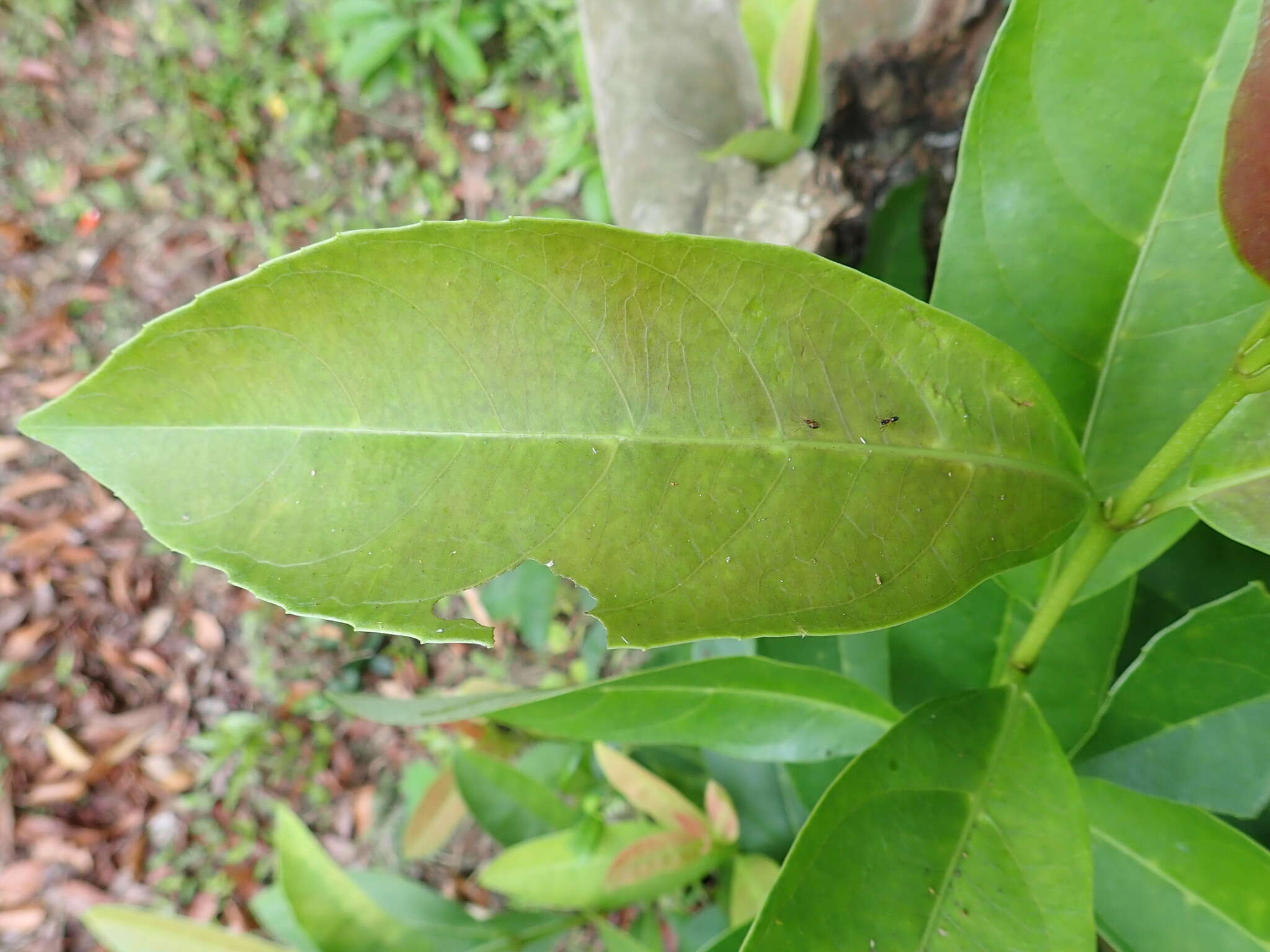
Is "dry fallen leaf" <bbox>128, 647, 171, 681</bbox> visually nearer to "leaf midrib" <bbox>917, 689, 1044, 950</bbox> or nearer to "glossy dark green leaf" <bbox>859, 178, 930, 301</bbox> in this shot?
"glossy dark green leaf" <bbox>859, 178, 930, 301</bbox>

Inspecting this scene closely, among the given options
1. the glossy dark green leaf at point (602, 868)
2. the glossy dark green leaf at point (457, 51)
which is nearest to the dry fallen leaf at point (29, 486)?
the glossy dark green leaf at point (457, 51)

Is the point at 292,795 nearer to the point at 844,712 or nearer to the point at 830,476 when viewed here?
the point at 844,712

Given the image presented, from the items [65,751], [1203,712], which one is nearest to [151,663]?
[65,751]

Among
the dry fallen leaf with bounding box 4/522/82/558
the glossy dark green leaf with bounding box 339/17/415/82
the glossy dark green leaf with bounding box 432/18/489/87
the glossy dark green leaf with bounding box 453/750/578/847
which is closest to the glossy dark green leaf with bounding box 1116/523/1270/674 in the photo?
the glossy dark green leaf with bounding box 453/750/578/847

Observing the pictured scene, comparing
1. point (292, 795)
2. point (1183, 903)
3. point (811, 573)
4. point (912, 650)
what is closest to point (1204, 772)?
point (1183, 903)

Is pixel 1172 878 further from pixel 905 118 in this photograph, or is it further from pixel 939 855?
pixel 905 118

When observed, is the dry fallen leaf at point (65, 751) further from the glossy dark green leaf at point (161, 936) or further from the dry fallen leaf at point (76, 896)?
the glossy dark green leaf at point (161, 936)
